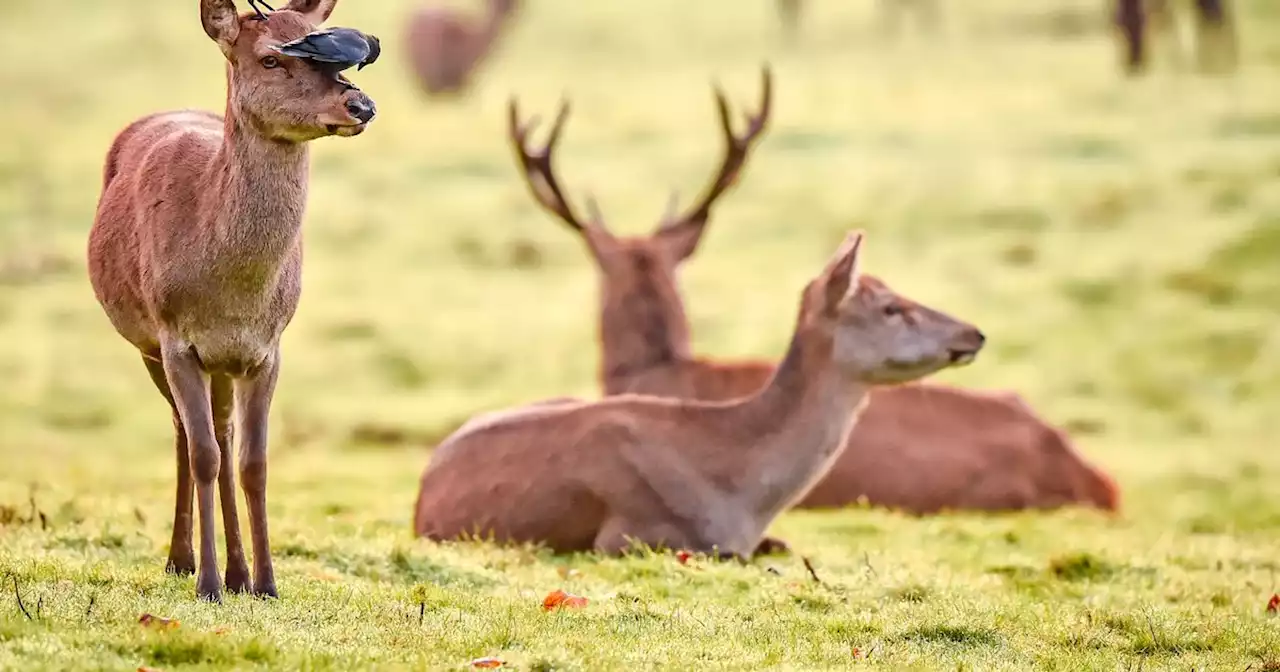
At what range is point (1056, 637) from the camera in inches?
273

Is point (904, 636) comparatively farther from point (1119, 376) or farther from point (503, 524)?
point (1119, 376)

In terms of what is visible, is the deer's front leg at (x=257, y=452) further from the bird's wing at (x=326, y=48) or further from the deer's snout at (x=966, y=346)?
the deer's snout at (x=966, y=346)

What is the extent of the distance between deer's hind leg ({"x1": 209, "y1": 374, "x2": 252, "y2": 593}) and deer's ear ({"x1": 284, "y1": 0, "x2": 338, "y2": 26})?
4.26 feet

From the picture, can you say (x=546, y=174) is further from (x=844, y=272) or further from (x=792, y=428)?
(x=792, y=428)

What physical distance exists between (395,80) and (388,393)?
2092 cm

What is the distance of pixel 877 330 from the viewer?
9406mm

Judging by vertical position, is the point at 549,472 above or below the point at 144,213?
below

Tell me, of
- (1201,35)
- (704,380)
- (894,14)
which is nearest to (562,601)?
(704,380)

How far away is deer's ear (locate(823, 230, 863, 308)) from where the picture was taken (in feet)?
30.5

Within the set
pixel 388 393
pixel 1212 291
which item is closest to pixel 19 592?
pixel 388 393

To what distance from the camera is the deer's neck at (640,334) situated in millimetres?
12656

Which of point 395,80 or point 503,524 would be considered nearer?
point 503,524

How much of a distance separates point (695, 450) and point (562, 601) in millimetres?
2207

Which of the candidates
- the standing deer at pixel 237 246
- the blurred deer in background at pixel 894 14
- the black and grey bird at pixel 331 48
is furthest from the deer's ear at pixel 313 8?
the blurred deer in background at pixel 894 14
